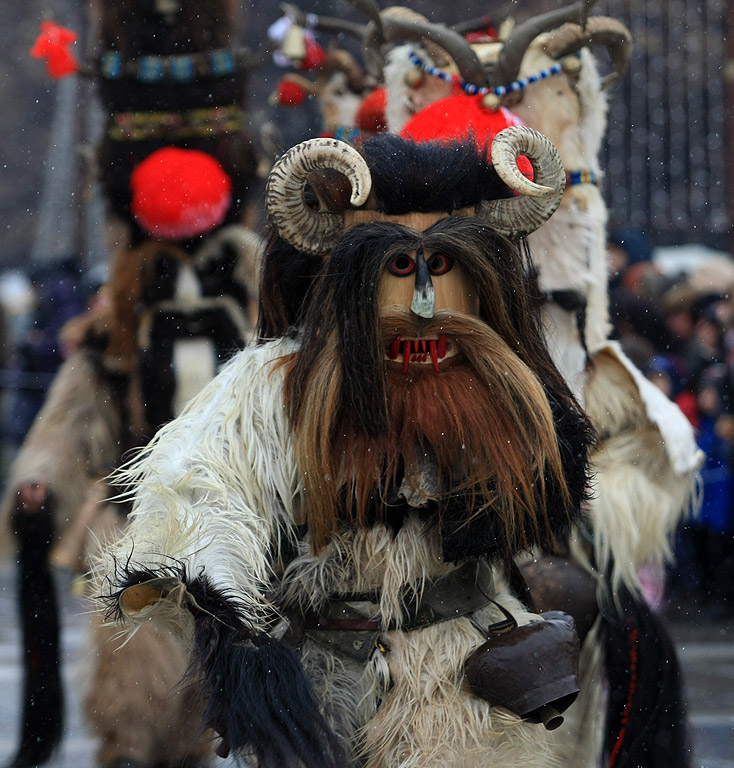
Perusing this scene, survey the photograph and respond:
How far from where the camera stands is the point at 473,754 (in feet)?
8.64

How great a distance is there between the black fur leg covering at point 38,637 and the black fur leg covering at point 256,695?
2.49m

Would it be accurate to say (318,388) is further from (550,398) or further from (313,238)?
(550,398)

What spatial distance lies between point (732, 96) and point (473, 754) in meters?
7.05


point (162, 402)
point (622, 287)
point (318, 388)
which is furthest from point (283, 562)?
point (622, 287)

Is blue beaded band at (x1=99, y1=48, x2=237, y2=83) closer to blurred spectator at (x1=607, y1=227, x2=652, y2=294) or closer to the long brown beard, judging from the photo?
the long brown beard

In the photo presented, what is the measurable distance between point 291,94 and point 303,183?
257 centimetres

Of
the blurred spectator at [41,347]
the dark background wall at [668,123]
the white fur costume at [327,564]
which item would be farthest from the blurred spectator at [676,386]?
the white fur costume at [327,564]

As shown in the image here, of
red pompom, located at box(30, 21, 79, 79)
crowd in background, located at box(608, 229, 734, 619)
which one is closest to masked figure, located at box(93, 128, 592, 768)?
red pompom, located at box(30, 21, 79, 79)

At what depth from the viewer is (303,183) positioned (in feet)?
8.66

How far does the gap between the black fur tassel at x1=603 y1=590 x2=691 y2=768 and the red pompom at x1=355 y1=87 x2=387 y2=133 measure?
5.87 ft

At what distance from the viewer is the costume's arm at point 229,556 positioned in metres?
2.35

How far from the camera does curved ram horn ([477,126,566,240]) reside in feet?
8.54

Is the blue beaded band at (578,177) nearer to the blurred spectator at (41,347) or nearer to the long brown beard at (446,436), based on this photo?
the long brown beard at (446,436)

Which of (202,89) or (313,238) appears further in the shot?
(202,89)
